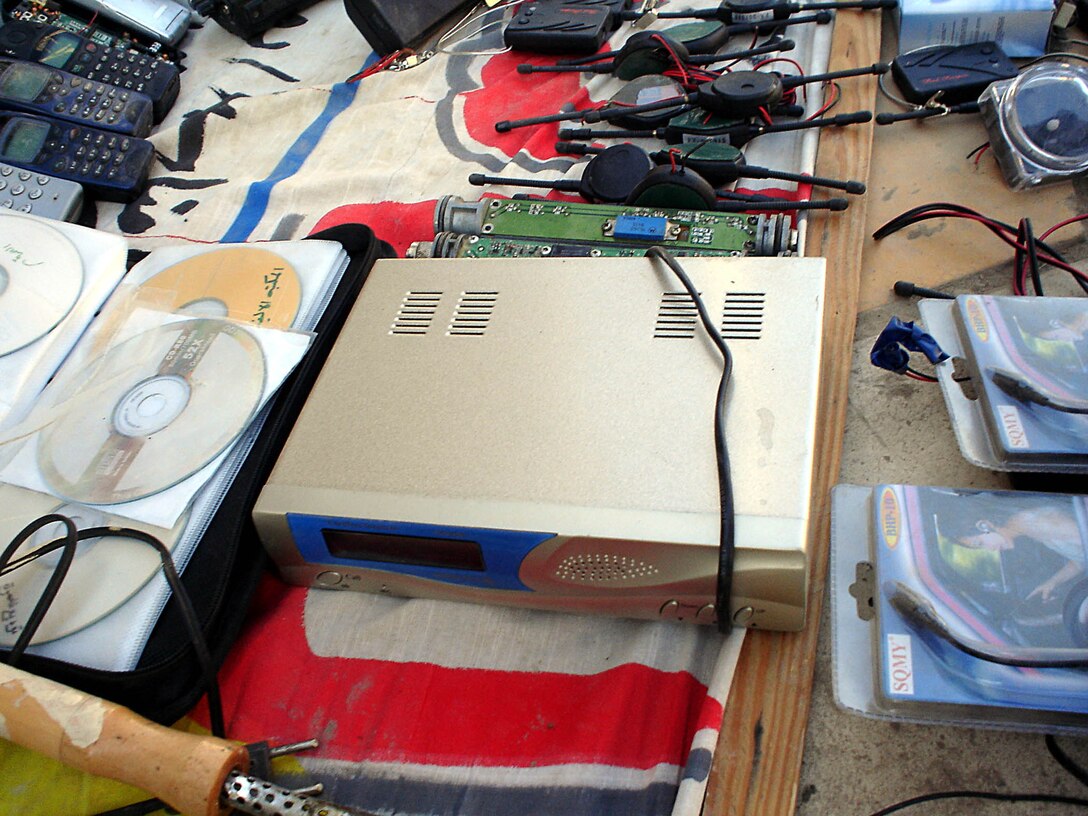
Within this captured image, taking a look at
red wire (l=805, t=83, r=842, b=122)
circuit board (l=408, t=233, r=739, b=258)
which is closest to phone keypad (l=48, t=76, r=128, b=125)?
circuit board (l=408, t=233, r=739, b=258)

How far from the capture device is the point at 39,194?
1.06 m

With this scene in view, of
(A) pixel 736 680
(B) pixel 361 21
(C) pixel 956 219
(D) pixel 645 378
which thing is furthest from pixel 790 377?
(B) pixel 361 21

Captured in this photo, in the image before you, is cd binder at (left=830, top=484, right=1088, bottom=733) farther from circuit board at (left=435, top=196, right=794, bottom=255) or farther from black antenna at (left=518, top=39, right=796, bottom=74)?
black antenna at (left=518, top=39, right=796, bottom=74)

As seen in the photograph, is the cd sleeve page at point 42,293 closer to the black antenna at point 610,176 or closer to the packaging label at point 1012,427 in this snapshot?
the black antenna at point 610,176

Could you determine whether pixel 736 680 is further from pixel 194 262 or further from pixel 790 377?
pixel 194 262

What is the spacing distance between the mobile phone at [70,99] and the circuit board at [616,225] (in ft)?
1.94

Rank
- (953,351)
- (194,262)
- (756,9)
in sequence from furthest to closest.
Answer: (756,9) → (194,262) → (953,351)

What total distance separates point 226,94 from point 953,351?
44.8 inches

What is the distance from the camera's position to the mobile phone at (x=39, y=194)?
1047mm

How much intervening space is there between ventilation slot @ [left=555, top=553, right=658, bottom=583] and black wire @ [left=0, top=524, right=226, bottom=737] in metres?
0.26

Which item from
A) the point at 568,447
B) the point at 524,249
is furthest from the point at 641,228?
the point at 568,447

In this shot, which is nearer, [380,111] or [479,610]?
[479,610]

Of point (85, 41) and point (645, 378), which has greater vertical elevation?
point (85, 41)

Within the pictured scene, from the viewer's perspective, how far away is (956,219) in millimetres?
882
